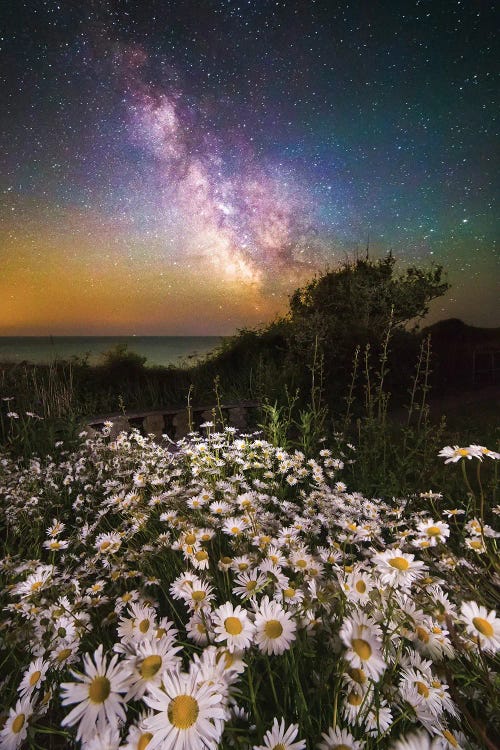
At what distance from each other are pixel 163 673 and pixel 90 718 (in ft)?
0.50

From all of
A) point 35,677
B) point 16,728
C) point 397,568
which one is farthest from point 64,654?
point 397,568

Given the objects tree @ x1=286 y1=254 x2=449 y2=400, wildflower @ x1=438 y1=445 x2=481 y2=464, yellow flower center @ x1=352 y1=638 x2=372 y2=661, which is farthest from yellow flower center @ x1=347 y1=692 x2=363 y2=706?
tree @ x1=286 y1=254 x2=449 y2=400

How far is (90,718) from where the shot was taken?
0.68m

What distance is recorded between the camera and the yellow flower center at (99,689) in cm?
69

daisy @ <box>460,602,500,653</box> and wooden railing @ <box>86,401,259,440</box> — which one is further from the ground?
daisy @ <box>460,602,500,653</box>

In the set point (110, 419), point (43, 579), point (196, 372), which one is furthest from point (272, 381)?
point (43, 579)

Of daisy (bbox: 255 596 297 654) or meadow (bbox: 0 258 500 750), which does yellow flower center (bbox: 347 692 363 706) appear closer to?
meadow (bbox: 0 258 500 750)

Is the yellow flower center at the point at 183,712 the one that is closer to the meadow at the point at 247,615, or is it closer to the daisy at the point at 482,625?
the meadow at the point at 247,615

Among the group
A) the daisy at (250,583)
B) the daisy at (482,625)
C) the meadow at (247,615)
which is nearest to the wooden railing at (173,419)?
the meadow at (247,615)

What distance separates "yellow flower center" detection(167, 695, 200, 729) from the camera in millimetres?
639

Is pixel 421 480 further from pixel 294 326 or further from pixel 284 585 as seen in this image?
pixel 294 326

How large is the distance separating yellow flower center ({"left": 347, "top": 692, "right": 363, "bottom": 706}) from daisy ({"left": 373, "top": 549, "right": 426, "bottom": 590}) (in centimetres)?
24

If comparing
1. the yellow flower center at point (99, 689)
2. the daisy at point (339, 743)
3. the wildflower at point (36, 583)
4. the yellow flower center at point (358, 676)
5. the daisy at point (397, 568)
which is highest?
the daisy at point (397, 568)

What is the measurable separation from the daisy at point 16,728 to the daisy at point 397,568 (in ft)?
2.74
